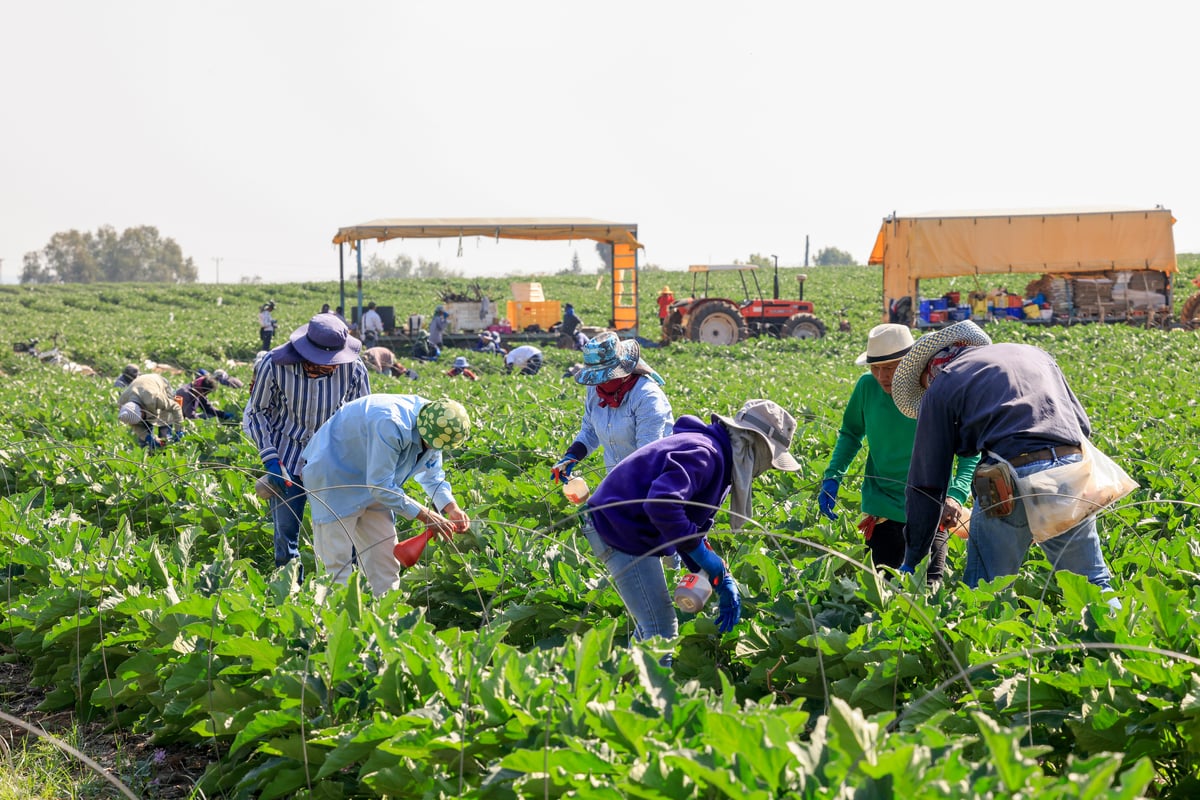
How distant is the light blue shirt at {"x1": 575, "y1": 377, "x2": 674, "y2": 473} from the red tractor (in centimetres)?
2051

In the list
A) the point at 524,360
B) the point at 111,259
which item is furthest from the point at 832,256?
the point at 524,360

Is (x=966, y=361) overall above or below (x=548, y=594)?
above

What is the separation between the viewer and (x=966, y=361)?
4.13 m

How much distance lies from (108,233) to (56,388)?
116 meters

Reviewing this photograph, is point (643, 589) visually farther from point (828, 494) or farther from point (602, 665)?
point (828, 494)

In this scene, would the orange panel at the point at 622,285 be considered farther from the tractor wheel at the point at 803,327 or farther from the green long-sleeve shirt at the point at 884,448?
the green long-sleeve shirt at the point at 884,448

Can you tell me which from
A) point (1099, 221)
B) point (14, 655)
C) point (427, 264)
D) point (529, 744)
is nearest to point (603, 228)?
point (1099, 221)

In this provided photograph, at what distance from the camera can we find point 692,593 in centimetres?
380

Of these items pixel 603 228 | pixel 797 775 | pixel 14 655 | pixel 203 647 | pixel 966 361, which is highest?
pixel 603 228

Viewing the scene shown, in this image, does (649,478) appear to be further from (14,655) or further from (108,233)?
(108,233)

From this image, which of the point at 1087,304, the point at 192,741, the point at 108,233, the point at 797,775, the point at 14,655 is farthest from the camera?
the point at 108,233

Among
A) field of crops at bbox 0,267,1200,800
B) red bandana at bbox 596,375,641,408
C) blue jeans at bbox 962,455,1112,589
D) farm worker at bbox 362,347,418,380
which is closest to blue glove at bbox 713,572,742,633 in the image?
field of crops at bbox 0,267,1200,800

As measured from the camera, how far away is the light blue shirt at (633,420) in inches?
214

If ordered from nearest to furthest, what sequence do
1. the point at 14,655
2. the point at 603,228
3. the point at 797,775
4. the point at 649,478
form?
1. the point at 797,775
2. the point at 649,478
3. the point at 14,655
4. the point at 603,228
